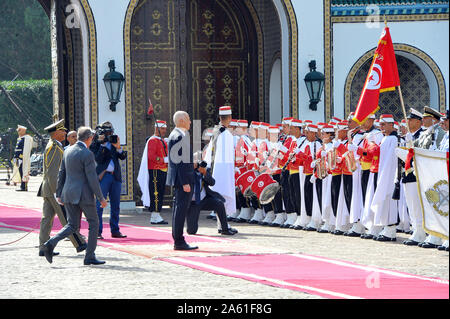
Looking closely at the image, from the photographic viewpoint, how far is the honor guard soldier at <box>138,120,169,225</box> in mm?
17000

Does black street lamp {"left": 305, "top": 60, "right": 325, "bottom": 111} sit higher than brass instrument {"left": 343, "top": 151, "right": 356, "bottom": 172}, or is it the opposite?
black street lamp {"left": 305, "top": 60, "right": 325, "bottom": 111}

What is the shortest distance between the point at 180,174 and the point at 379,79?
9.57 feet

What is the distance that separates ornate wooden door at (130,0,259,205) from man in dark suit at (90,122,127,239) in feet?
17.3

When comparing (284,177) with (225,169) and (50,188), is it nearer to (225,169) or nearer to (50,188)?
(225,169)

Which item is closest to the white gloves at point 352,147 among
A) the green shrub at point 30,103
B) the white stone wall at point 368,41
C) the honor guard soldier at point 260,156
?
the honor guard soldier at point 260,156

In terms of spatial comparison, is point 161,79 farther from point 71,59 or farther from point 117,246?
point 117,246

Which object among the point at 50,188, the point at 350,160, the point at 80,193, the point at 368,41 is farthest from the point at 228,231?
the point at 368,41

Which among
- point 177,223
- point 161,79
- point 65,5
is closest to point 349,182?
point 177,223

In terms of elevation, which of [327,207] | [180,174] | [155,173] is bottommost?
[327,207]

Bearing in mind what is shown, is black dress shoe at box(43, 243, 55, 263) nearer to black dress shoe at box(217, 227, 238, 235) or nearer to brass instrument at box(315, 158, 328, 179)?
black dress shoe at box(217, 227, 238, 235)

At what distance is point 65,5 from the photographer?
20703 mm

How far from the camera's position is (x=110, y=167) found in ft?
47.6

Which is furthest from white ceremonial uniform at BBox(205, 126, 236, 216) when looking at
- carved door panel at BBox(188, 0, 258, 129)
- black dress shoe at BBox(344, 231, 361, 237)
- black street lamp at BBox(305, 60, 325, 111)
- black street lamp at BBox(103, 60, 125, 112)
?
carved door panel at BBox(188, 0, 258, 129)
